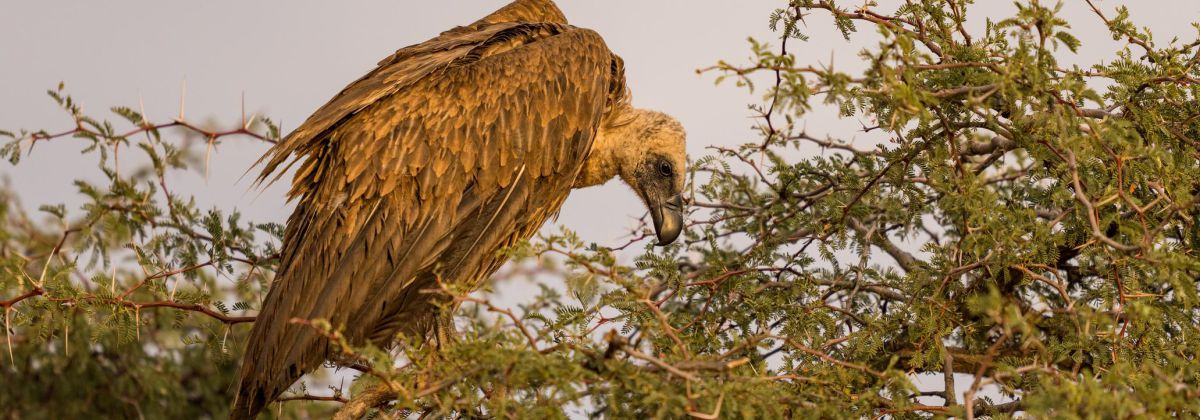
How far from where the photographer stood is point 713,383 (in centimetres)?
244

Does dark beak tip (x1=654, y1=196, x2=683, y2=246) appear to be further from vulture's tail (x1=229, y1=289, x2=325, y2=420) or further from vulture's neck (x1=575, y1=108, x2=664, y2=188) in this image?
vulture's tail (x1=229, y1=289, x2=325, y2=420)

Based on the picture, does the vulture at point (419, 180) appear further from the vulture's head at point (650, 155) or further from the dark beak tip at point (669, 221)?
the vulture's head at point (650, 155)

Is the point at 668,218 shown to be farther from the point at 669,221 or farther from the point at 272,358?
the point at 272,358

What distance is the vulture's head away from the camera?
457 centimetres

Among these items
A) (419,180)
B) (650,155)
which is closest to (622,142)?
(650,155)

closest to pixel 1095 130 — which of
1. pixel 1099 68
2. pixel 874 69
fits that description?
pixel 874 69

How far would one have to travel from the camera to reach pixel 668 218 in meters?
4.48

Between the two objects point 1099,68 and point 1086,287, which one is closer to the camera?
point 1099,68

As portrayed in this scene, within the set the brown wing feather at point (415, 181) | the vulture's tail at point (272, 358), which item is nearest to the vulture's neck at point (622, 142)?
the brown wing feather at point (415, 181)

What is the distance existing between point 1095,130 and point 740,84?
2.90 feet

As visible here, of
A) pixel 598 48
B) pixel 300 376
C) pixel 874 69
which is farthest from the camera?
pixel 598 48

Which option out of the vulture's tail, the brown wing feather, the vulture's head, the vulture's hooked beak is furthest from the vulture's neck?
the vulture's tail

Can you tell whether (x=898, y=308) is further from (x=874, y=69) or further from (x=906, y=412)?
(x=874, y=69)

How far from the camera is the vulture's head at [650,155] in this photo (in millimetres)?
4566
